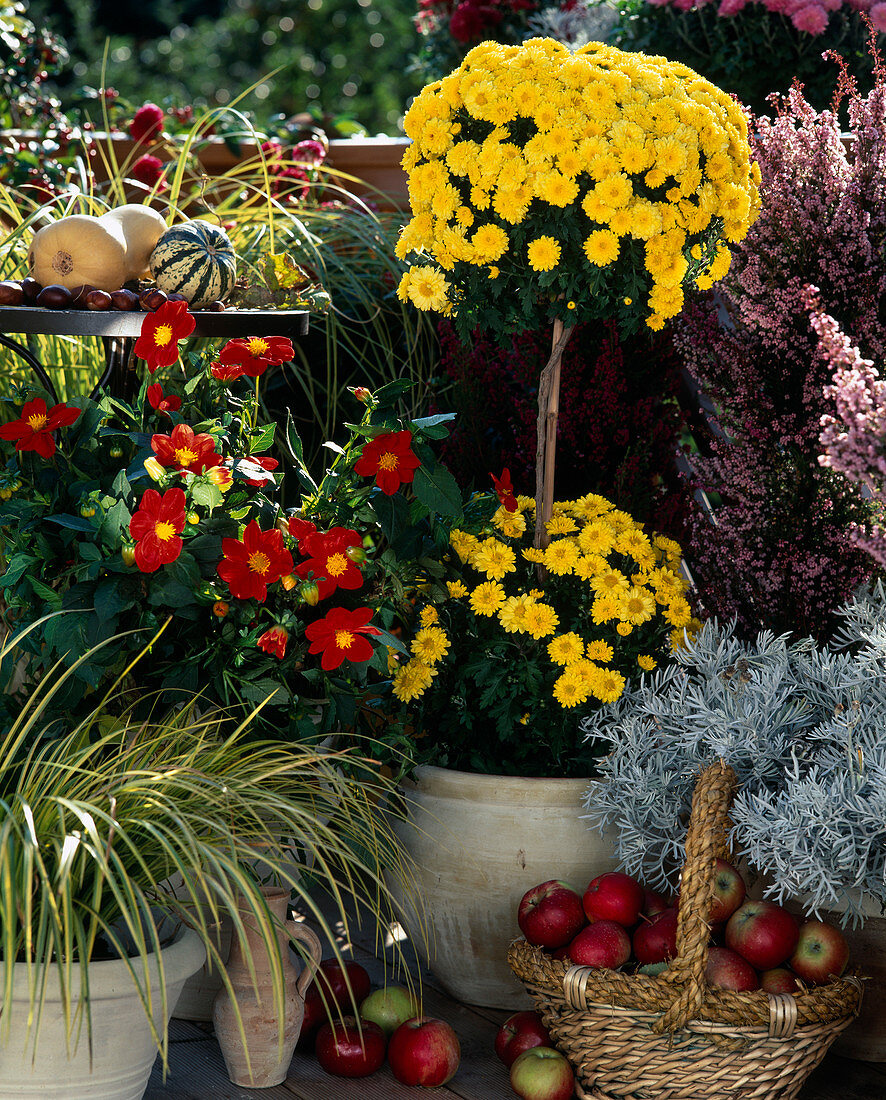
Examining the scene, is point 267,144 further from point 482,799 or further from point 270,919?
point 270,919

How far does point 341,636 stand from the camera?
1828 millimetres

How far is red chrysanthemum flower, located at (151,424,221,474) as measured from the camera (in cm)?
183

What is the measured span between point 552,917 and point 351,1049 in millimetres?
382

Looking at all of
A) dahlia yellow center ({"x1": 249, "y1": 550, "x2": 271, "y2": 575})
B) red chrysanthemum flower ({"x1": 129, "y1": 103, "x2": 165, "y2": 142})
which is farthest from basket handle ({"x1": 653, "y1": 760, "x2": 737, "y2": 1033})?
red chrysanthemum flower ({"x1": 129, "y1": 103, "x2": 165, "y2": 142})

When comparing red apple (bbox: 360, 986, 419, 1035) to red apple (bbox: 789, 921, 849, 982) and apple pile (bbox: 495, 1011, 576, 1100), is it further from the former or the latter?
red apple (bbox: 789, 921, 849, 982)

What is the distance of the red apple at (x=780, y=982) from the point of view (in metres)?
1.81

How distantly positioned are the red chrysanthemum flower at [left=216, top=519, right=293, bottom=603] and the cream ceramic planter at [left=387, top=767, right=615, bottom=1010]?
54 centimetres

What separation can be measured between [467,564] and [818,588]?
670mm

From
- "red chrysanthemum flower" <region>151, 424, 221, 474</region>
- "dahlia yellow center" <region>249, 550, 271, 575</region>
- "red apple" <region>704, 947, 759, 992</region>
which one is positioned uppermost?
"red chrysanthemum flower" <region>151, 424, 221, 474</region>

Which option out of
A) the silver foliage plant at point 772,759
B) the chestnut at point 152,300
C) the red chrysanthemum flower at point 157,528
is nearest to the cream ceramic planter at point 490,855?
the silver foliage plant at point 772,759

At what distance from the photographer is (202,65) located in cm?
1260

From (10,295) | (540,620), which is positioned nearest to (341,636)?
(540,620)

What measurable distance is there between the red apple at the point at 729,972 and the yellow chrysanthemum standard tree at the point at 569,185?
1.00 m

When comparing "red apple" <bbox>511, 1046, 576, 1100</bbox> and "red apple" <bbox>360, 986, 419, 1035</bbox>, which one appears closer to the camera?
"red apple" <bbox>511, 1046, 576, 1100</bbox>
